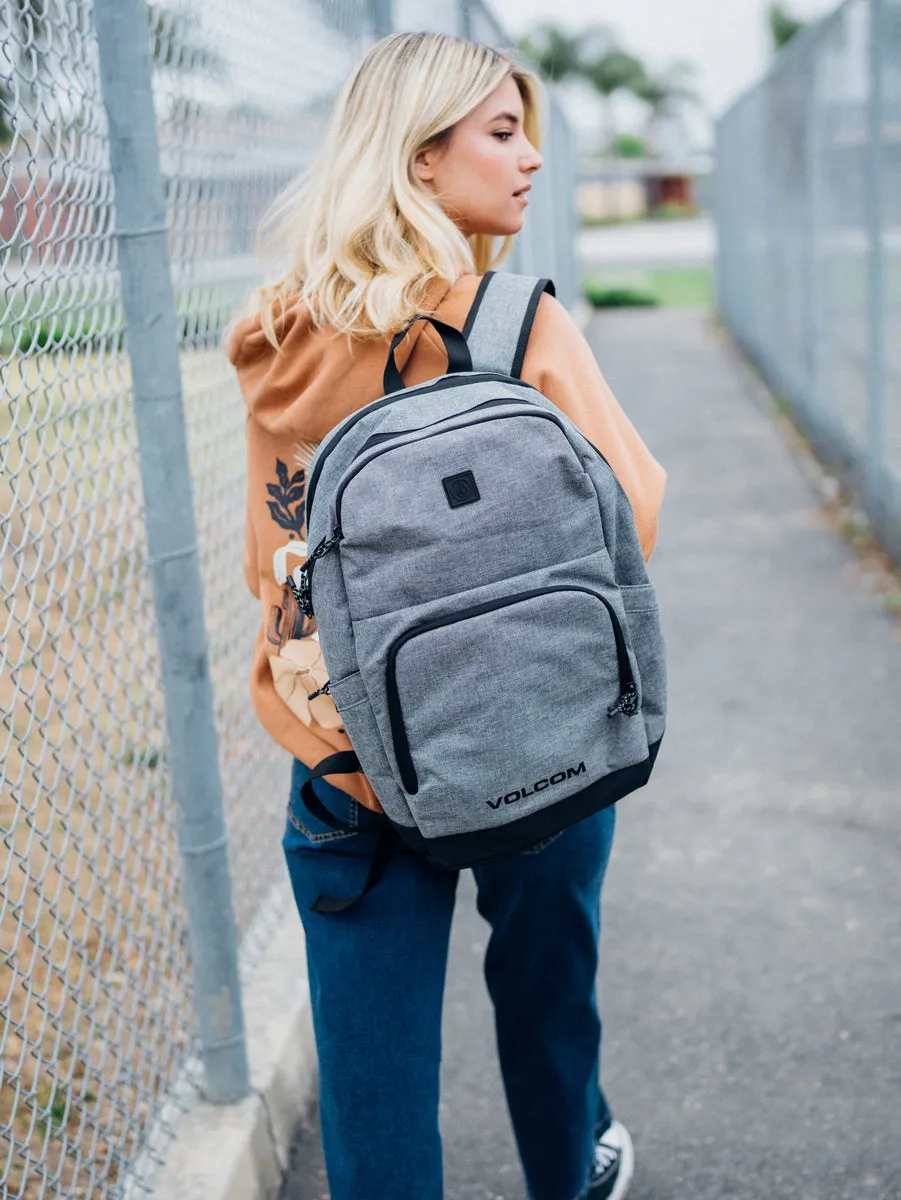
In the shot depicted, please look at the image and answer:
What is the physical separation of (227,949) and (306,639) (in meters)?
0.85

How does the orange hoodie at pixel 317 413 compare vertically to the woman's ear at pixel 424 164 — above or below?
below

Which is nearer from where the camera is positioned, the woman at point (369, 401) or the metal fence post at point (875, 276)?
the woman at point (369, 401)

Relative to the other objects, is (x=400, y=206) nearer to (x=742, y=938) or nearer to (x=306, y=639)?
(x=306, y=639)

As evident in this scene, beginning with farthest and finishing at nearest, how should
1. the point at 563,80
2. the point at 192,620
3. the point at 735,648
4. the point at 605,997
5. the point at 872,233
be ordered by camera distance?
1. the point at 563,80
2. the point at 872,233
3. the point at 735,648
4. the point at 605,997
5. the point at 192,620

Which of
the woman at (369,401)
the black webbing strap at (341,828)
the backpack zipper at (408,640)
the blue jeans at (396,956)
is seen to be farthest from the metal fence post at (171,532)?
the backpack zipper at (408,640)

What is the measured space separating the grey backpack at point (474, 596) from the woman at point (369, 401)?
9cm

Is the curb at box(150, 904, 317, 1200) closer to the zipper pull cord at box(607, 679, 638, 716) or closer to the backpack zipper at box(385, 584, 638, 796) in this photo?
the backpack zipper at box(385, 584, 638, 796)

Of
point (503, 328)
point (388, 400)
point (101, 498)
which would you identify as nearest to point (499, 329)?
point (503, 328)

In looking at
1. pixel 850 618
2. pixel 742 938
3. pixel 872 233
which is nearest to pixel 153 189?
pixel 742 938

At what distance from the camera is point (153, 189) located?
213cm

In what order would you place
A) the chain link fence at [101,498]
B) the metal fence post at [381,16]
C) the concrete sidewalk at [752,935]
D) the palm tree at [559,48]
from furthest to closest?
the palm tree at [559,48], the metal fence post at [381,16], the concrete sidewalk at [752,935], the chain link fence at [101,498]

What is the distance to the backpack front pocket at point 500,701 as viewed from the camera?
1.60 meters

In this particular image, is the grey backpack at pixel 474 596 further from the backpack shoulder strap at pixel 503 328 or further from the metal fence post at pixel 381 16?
the metal fence post at pixel 381 16

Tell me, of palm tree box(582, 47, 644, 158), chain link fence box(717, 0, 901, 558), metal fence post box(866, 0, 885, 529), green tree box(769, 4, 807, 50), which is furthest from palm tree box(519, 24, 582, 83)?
metal fence post box(866, 0, 885, 529)
